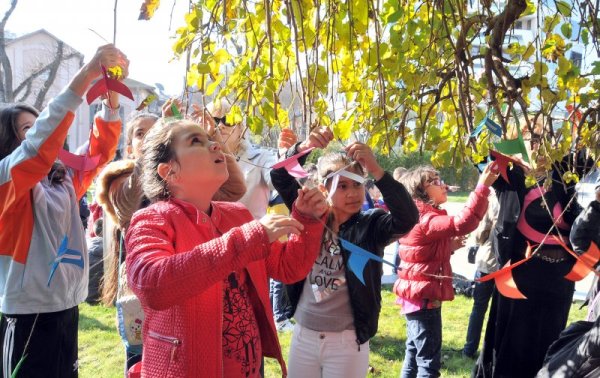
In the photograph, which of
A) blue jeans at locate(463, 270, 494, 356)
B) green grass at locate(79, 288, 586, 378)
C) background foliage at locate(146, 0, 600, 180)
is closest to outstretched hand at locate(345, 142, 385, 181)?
background foliage at locate(146, 0, 600, 180)

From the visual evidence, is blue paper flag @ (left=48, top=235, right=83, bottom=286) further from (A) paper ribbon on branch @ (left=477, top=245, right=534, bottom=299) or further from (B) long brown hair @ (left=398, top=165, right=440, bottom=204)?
(B) long brown hair @ (left=398, top=165, right=440, bottom=204)

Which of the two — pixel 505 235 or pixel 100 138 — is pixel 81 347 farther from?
pixel 505 235

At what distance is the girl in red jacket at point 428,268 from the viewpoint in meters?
3.08

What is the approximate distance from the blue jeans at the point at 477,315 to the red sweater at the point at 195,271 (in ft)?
9.08

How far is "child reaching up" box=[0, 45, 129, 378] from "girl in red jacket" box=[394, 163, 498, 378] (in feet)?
5.76

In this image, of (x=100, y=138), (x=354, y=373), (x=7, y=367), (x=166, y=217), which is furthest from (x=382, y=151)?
(x=7, y=367)

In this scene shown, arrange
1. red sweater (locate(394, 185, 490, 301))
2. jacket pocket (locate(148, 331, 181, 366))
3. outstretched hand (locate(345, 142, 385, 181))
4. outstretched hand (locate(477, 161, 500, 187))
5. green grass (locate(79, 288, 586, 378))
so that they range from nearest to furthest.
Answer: jacket pocket (locate(148, 331, 181, 366)) → outstretched hand (locate(345, 142, 385, 181)) → outstretched hand (locate(477, 161, 500, 187)) → red sweater (locate(394, 185, 490, 301)) → green grass (locate(79, 288, 586, 378))

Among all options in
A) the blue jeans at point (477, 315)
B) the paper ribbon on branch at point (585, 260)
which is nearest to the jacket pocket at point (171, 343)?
the paper ribbon on branch at point (585, 260)

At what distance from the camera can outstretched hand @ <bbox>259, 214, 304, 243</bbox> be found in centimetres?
139

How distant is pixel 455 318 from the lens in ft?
16.7

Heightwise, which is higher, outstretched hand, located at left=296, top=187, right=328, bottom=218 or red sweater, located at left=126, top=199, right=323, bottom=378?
outstretched hand, located at left=296, top=187, right=328, bottom=218

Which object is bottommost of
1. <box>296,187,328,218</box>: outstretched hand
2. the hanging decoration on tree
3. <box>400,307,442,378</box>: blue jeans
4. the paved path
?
the paved path

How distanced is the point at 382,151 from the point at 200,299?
831mm

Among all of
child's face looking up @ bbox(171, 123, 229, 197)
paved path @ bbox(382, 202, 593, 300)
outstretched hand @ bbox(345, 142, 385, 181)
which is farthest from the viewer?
paved path @ bbox(382, 202, 593, 300)
